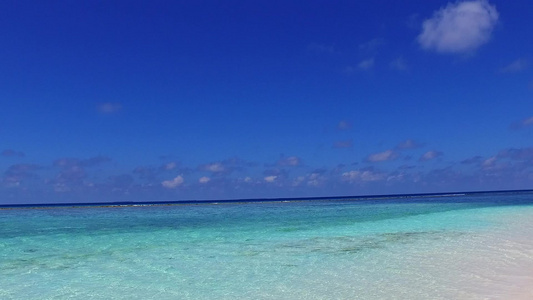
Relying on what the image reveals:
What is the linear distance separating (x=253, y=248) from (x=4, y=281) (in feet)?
21.2

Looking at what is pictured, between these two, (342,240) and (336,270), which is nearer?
(336,270)

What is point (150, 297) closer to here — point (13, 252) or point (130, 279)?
point (130, 279)

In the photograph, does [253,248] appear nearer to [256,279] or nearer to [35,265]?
[256,279]

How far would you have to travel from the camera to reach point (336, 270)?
354 inches

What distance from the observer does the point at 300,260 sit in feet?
33.8

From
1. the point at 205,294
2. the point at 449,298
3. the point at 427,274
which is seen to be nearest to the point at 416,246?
the point at 427,274

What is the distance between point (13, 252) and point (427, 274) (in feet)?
38.8

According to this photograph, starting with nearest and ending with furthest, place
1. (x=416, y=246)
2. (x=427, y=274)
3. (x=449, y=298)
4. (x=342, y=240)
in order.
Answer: (x=449, y=298) < (x=427, y=274) < (x=416, y=246) < (x=342, y=240)

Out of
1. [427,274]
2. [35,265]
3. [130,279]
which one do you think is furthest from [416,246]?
[35,265]

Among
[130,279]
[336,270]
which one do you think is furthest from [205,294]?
[336,270]

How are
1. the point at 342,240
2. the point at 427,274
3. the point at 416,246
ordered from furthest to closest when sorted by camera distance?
the point at 342,240 < the point at 416,246 < the point at 427,274

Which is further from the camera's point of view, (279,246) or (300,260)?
(279,246)

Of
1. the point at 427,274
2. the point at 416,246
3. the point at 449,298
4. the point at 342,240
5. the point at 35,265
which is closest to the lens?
the point at 449,298

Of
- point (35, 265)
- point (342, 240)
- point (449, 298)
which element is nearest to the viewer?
point (449, 298)
